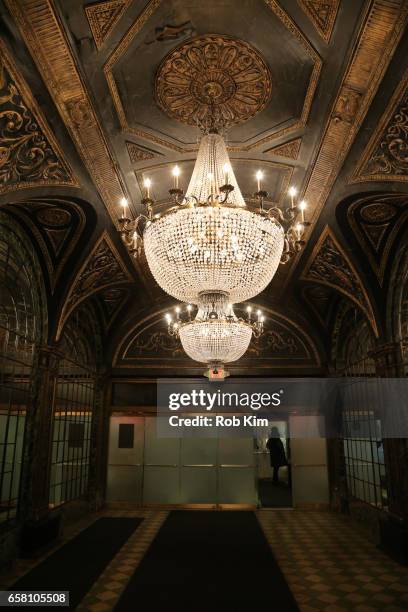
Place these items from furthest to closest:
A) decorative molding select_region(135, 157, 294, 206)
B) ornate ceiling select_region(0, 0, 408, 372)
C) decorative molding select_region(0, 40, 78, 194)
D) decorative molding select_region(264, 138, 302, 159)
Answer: decorative molding select_region(135, 157, 294, 206) < decorative molding select_region(264, 138, 302, 159) < decorative molding select_region(0, 40, 78, 194) < ornate ceiling select_region(0, 0, 408, 372)

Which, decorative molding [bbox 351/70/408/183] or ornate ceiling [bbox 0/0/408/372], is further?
decorative molding [bbox 351/70/408/183]

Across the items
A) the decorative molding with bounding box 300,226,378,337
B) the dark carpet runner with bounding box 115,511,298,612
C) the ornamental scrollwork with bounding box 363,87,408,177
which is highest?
the ornamental scrollwork with bounding box 363,87,408,177

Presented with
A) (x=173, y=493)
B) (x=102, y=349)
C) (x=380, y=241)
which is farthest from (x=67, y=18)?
(x=173, y=493)

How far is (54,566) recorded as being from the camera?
6.09m

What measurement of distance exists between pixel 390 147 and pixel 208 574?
5.73m

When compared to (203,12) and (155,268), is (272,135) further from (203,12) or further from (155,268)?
(155,268)

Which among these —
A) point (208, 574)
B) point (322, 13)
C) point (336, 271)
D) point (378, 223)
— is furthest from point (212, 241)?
point (336, 271)

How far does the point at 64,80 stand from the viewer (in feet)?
13.1

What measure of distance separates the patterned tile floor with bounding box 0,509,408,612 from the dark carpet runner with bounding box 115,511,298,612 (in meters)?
0.16

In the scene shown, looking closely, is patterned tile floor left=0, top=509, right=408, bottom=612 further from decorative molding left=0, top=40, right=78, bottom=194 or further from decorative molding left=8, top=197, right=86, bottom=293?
decorative molding left=0, top=40, right=78, bottom=194

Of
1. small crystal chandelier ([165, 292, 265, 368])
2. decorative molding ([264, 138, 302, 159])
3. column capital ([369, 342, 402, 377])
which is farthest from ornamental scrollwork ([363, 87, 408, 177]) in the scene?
column capital ([369, 342, 402, 377])

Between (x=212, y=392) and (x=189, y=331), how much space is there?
18.7ft

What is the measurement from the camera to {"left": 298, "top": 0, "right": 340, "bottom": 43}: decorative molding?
3488mm

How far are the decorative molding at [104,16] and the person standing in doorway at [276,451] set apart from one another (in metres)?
9.49
